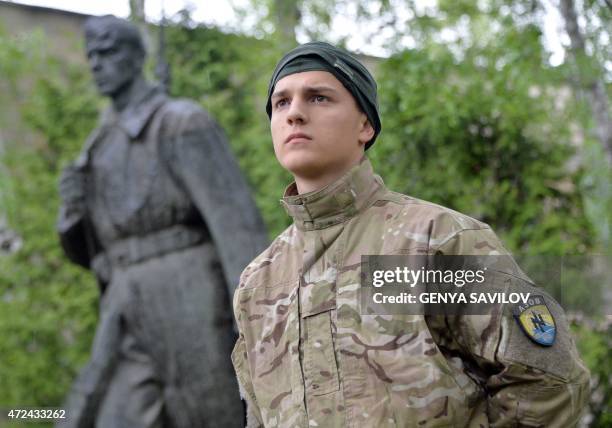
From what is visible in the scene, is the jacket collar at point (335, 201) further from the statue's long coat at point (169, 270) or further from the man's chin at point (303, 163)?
the statue's long coat at point (169, 270)

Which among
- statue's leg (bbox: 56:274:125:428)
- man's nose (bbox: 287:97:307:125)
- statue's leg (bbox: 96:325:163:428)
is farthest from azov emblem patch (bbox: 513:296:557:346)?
statue's leg (bbox: 56:274:125:428)

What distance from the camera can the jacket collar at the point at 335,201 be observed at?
2.08m

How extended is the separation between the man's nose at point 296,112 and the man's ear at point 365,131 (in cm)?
16

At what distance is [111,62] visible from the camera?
511cm

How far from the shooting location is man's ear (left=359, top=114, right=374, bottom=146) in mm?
2219

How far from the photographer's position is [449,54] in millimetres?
7598

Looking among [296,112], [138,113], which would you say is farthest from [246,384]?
[138,113]

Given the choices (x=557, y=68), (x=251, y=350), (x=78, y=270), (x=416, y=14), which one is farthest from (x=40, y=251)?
(x=251, y=350)

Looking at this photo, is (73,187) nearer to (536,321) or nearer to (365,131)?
(365,131)

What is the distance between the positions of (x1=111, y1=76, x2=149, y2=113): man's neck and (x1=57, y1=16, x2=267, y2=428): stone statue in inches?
3.2

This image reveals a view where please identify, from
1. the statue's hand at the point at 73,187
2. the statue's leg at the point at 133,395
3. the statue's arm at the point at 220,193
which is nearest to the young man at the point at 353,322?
the statue's arm at the point at 220,193

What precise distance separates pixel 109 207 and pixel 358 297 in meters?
3.14


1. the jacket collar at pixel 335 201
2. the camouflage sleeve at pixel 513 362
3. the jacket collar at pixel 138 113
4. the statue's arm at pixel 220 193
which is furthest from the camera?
the jacket collar at pixel 138 113

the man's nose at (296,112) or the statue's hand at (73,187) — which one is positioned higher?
the man's nose at (296,112)
